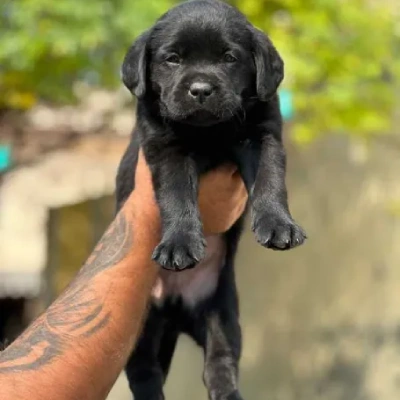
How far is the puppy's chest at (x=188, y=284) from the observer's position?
297 centimetres

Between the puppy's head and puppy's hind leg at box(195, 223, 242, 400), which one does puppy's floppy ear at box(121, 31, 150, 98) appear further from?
puppy's hind leg at box(195, 223, 242, 400)

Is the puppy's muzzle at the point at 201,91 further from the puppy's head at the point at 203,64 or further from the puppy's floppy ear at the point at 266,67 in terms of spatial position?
the puppy's floppy ear at the point at 266,67

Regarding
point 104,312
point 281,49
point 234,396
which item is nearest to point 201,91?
point 104,312

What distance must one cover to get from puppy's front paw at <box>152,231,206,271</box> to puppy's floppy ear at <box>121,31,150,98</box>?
52 centimetres

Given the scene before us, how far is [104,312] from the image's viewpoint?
7.98 ft

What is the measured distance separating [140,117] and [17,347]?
95cm

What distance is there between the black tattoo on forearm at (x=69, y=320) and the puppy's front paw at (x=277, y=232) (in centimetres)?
43

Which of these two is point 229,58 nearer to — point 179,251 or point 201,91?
point 201,91

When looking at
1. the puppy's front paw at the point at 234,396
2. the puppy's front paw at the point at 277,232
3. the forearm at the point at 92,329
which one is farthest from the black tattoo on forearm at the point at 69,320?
the puppy's front paw at the point at 234,396

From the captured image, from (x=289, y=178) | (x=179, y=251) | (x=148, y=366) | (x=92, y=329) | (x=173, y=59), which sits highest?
(x=173, y=59)

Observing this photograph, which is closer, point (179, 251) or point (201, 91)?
point (179, 251)

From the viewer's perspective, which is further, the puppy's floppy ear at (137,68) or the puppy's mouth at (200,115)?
the puppy's floppy ear at (137,68)

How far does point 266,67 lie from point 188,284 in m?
0.76

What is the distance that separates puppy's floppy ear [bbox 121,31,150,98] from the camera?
2.77 m
